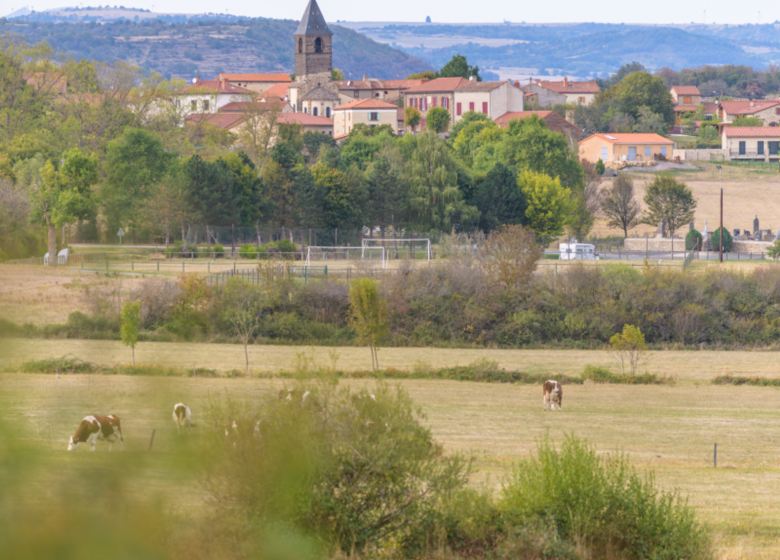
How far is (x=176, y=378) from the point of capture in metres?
1.09

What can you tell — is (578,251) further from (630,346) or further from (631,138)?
(631,138)

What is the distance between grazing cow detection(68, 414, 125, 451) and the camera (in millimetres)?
1004

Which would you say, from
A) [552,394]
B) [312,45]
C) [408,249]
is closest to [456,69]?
[312,45]

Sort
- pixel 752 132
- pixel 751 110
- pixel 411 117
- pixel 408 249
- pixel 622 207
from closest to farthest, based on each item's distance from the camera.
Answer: pixel 408 249 → pixel 622 207 → pixel 752 132 → pixel 411 117 → pixel 751 110

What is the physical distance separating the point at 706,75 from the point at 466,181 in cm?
14116

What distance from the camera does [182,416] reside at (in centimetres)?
120

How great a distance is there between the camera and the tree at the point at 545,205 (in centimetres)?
5612

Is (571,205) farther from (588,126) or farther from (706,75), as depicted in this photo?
(706,75)

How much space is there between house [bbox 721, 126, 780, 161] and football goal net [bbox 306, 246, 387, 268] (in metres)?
64.1

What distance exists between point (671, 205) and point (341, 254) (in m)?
29.6

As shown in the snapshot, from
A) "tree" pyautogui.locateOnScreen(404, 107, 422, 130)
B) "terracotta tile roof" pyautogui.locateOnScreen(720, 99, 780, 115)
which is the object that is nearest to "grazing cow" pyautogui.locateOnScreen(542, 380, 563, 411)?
"tree" pyautogui.locateOnScreen(404, 107, 422, 130)

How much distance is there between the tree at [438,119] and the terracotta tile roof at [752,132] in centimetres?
3558

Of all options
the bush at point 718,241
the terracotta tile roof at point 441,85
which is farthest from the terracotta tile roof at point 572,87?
the bush at point 718,241

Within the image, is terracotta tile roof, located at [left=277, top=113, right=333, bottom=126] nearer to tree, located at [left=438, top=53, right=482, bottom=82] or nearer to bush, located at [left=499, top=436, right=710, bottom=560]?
tree, located at [left=438, top=53, right=482, bottom=82]
